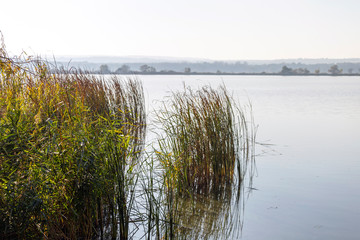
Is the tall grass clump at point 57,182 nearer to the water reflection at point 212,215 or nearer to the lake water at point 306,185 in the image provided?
the water reflection at point 212,215

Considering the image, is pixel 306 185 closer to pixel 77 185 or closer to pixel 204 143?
pixel 204 143

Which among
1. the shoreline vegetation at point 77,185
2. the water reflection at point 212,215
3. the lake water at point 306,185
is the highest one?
the shoreline vegetation at point 77,185

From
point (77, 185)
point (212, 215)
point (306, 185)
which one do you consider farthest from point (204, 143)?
point (77, 185)

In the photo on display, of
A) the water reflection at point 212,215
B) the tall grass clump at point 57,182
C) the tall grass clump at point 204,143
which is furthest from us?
the tall grass clump at point 204,143

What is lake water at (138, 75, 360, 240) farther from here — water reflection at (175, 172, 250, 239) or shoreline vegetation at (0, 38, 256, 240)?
shoreline vegetation at (0, 38, 256, 240)

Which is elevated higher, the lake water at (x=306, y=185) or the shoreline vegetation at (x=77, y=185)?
the shoreline vegetation at (x=77, y=185)

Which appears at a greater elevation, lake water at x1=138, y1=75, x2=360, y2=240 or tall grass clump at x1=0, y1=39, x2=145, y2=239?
tall grass clump at x1=0, y1=39, x2=145, y2=239

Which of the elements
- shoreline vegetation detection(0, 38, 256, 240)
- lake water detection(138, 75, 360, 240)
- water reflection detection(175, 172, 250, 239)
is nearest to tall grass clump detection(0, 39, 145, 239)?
shoreline vegetation detection(0, 38, 256, 240)

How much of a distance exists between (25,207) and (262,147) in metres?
5.96

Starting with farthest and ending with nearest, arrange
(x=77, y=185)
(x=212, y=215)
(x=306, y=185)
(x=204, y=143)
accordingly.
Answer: (x=306, y=185), (x=204, y=143), (x=212, y=215), (x=77, y=185)

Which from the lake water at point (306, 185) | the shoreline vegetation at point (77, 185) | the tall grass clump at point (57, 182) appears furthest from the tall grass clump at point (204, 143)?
the tall grass clump at point (57, 182)

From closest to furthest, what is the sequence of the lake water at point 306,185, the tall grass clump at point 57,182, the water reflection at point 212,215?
1. the tall grass clump at point 57,182
2. the water reflection at point 212,215
3. the lake water at point 306,185

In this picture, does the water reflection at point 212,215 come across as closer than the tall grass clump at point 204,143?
Yes

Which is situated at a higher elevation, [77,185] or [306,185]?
[77,185]
